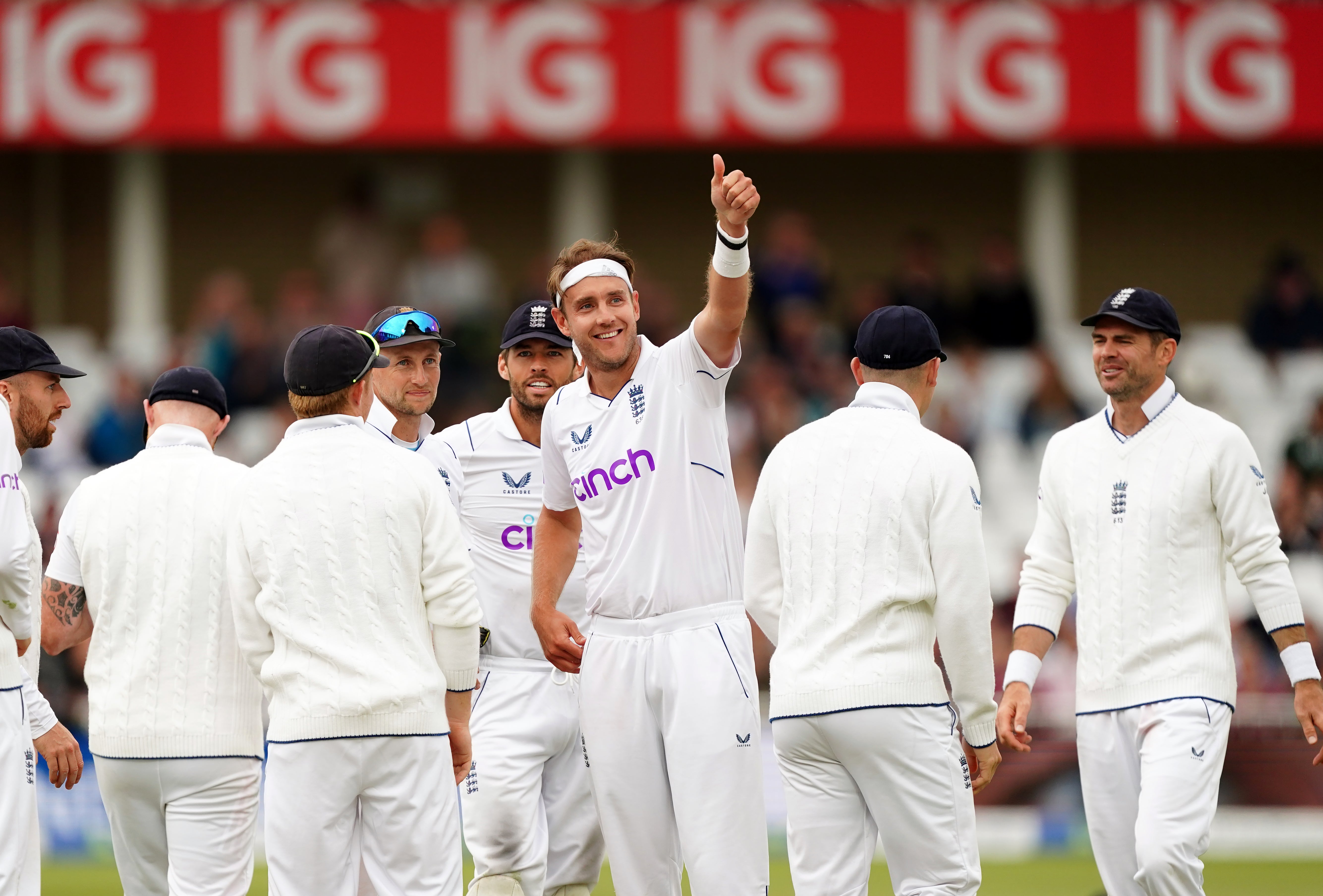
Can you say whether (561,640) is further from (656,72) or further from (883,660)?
(656,72)

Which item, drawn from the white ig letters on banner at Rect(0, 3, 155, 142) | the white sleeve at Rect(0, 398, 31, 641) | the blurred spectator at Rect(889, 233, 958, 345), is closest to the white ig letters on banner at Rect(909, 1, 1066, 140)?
the blurred spectator at Rect(889, 233, 958, 345)

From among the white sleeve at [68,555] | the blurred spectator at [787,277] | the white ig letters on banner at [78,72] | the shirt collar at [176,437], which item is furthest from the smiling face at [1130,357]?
the white ig letters on banner at [78,72]

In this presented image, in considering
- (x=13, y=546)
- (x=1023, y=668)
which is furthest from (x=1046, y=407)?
(x=13, y=546)

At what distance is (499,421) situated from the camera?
280 inches

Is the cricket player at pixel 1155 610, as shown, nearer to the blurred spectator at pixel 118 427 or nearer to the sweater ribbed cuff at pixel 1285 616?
the sweater ribbed cuff at pixel 1285 616

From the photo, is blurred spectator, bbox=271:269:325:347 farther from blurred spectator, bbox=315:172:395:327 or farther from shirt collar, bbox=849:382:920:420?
shirt collar, bbox=849:382:920:420

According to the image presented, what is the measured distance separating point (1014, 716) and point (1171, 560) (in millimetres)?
787

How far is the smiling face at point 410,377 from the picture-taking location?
267 inches

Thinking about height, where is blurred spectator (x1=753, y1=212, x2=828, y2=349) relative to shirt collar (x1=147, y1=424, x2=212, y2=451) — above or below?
above

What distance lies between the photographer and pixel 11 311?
53.2 feet

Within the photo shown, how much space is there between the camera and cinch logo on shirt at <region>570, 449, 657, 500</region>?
223 inches

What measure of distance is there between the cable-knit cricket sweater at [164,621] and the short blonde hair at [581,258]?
1.24 m

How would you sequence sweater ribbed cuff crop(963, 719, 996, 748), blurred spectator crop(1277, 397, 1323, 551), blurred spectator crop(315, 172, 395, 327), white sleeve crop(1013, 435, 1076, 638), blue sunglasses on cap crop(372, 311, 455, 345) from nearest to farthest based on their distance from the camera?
sweater ribbed cuff crop(963, 719, 996, 748) < white sleeve crop(1013, 435, 1076, 638) < blue sunglasses on cap crop(372, 311, 455, 345) < blurred spectator crop(1277, 397, 1323, 551) < blurred spectator crop(315, 172, 395, 327)

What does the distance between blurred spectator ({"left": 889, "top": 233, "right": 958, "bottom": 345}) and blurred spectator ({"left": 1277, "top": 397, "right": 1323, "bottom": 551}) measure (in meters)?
3.43
